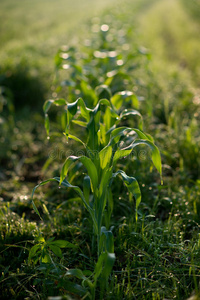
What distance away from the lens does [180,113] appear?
3.69 metres

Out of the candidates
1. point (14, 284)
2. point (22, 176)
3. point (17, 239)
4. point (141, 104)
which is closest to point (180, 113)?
point (141, 104)

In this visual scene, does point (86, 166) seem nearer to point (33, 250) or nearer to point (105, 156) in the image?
point (105, 156)

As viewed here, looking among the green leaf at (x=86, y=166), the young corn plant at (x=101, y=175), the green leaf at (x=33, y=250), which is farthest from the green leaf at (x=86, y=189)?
the green leaf at (x=33, y=250)

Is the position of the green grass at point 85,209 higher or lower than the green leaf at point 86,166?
lower

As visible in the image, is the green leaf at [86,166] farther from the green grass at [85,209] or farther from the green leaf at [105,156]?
the green grass at [85,209]

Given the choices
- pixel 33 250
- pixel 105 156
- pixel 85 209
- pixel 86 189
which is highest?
pixel 105 156

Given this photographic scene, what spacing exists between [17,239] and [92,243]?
1.55ft

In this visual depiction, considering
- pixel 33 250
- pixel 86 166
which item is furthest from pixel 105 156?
pixel 33 250

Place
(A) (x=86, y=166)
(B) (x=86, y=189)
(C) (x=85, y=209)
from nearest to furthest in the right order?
(A) (x=86, y=166) → (B) (x=86, y=189) → (C) (x=85, y=209)

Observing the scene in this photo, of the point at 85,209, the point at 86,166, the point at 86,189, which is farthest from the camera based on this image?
the point at 85,209

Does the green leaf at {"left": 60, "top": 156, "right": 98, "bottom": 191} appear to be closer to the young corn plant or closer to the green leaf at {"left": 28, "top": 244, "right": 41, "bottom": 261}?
the young corn plant

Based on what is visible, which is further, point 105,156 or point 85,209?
point 85,209

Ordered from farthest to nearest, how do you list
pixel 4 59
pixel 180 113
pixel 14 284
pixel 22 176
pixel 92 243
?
pixel 4 59 < pixel 180 113 < pixel 22 176 < pixel 92 243 < pixel 14 284

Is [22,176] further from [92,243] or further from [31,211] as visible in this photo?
[92,243]
